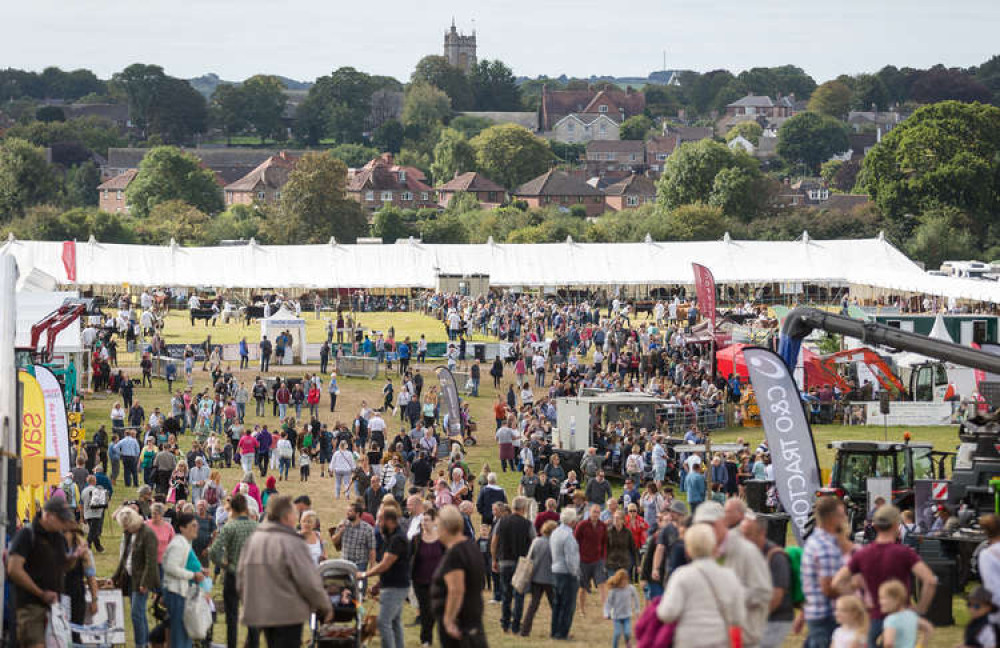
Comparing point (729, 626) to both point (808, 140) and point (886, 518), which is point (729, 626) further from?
point (808, 140)

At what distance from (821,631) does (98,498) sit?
1127 cm

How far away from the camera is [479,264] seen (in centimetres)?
6088

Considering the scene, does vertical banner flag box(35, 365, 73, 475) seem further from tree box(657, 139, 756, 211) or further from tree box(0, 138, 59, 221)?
tree box(0, 138, 59, 221)

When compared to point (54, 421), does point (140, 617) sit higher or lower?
lower

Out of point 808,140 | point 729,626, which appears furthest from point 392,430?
point 808,140

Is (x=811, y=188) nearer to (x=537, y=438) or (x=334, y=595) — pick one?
(x=537, y=438)

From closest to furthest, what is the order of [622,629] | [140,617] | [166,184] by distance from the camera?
[140,617]
[622,629]
[166,184]

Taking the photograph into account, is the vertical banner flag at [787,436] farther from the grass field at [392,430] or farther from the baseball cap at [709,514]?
the baseball cap at [709,514]

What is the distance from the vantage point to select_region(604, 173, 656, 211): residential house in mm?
141375

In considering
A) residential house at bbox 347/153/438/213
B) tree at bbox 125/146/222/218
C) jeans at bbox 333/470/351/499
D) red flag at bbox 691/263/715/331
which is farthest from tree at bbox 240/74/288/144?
jeans at bbox 333/470/351/499

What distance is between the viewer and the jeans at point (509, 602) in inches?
576

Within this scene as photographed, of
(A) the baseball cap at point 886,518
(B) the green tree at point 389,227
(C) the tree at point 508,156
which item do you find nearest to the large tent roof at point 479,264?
(B) the green tree at point 389,227

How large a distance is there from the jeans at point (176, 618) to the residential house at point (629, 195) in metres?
129

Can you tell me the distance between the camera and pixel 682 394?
3309 cm
